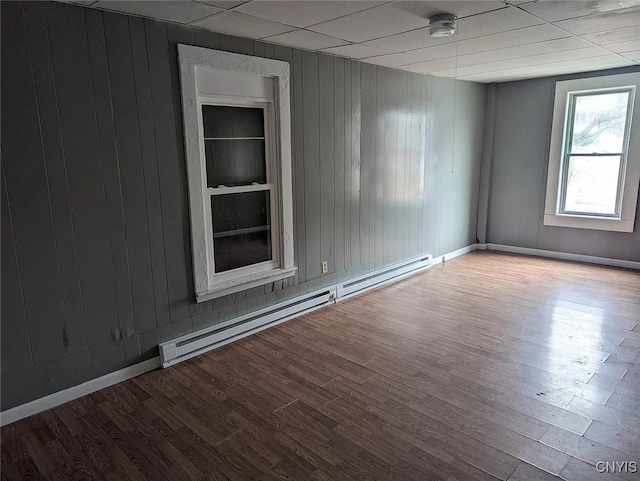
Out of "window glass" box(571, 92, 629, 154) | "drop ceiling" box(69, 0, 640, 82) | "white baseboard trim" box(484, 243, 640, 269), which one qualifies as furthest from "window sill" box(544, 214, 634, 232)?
"drop ceiling" box(69, 0, 640, 82)

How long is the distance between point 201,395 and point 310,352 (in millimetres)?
890

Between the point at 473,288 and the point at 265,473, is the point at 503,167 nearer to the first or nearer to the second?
the point at 473,288

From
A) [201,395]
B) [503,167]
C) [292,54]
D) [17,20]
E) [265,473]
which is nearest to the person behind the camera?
[265,473]

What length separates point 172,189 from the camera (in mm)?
2996

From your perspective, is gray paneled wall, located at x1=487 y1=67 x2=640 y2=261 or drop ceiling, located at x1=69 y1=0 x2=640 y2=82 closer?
drop ceiling, located at x1=69 y1=0 x2=640 y2=82

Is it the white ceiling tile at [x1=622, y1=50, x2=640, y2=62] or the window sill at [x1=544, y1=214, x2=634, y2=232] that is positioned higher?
the white ceiling tile at [x1=622, y1=50, x2=640, y2=62]

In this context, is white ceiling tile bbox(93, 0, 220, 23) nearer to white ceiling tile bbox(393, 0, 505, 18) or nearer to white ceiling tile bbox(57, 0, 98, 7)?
white ceiling tile bbox(57, 0, 98, 7)

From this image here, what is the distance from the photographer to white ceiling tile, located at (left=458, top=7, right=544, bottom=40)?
9.12 ft

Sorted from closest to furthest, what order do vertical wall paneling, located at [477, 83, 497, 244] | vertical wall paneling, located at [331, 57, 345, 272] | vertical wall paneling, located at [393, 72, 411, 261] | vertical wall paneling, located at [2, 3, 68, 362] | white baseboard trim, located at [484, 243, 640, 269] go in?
vertical wall paneling, located at [2, 3, 68, 362]
vertical wall paneling, located at [331, 57, 345, 272]
vertical wall paneling, located at [393, 72, 411, 261]
white baseboard trim, located at [484, 243, 640, 269]
vertical wall paneling, located at [477, 83, 497, 244]

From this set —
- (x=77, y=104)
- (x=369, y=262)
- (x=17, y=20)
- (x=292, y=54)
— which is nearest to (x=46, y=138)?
(x=77, y=104)

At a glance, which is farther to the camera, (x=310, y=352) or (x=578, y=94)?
(x=578, y=94)

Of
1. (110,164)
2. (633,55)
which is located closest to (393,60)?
(633,55)

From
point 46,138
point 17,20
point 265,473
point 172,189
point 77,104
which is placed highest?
point 17,20

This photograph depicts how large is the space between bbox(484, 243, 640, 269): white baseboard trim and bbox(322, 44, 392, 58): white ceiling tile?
378 cm
